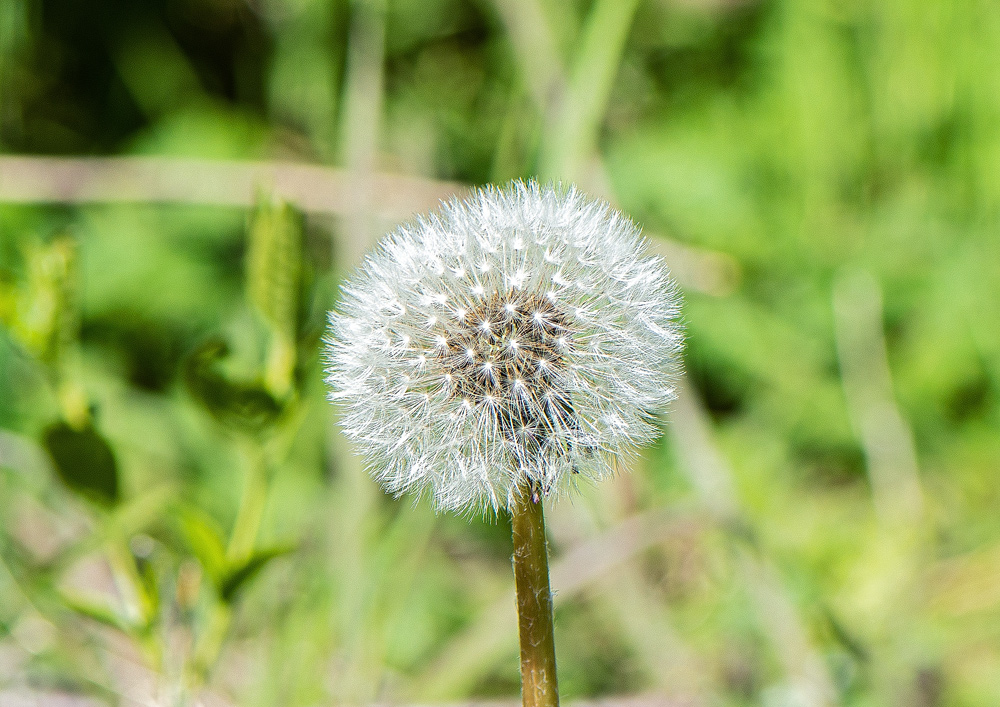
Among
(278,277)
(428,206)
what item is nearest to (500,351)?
(278,277)

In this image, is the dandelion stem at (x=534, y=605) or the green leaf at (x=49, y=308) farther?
the green leaf at (x=49, y=308)

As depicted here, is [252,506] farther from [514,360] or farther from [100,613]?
[514,360]

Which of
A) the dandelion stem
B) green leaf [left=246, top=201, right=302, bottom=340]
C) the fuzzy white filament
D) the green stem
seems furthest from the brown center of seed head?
the green stem

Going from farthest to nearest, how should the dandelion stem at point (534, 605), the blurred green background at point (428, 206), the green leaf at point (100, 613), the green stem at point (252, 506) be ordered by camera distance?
the blurred green background at point (428, 206) < the green stem at point (252, 506) < the green leaf at point (100, 613) < the dandelion stem at point (534, 605)

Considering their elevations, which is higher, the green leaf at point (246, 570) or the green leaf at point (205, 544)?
the green leaf at point (205, 544)

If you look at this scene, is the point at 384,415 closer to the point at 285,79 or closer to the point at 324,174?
the point at 324,174

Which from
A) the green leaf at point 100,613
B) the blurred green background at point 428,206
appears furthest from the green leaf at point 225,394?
the green leaf at point 100,613

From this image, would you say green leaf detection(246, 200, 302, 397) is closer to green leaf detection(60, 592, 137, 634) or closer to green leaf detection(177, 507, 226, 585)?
green leaf detection(177, 507, 226, 585)

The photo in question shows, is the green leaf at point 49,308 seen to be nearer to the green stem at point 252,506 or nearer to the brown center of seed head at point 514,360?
the green stem at point 252,506

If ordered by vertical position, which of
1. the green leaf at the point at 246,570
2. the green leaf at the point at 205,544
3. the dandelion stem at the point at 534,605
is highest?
the green leaf at the point at 205,544
